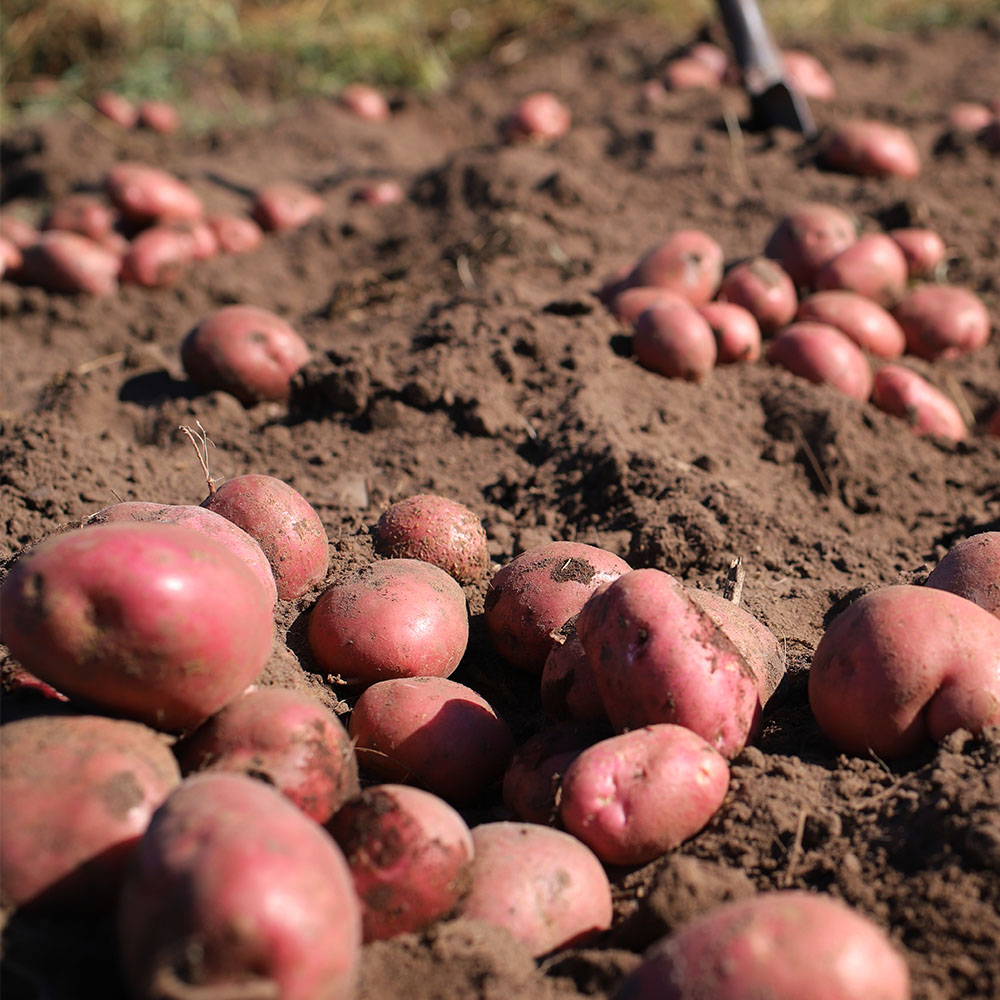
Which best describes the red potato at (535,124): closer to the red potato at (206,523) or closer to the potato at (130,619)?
the red potato at (206,523)

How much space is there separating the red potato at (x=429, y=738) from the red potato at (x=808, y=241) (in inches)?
131

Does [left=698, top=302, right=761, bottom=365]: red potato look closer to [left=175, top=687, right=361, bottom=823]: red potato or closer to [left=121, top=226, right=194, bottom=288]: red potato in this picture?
[left=175, top=687, right=361, bottom=823]: red potato

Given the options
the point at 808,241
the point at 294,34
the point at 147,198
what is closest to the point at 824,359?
the point at 808,241

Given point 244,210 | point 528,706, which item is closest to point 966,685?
point 528,706

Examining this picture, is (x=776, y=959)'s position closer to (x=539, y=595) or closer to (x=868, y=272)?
(x=539, y=595)

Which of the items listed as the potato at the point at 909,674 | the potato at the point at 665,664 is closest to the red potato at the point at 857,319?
the potato at the point at 909,674

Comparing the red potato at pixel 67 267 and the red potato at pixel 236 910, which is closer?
the red potato at pixel 236 910

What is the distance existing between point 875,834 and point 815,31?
10336 millimetres

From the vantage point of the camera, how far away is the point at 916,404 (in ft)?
13.8

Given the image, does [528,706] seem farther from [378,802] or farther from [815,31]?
[815,31]

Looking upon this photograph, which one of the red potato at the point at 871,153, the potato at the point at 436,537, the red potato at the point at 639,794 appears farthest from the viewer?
the red potato at the point at 871,153

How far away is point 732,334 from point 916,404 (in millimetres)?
806

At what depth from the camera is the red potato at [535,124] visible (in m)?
7.53

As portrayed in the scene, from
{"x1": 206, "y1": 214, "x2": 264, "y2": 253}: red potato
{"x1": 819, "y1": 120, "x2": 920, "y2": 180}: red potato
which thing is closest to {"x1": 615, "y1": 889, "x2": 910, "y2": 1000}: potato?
{"x1": 819, "y1": 120, "x2": 920, "y2": 180}: red potato
